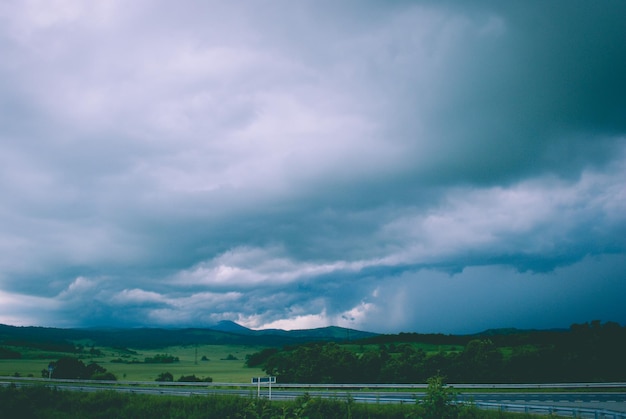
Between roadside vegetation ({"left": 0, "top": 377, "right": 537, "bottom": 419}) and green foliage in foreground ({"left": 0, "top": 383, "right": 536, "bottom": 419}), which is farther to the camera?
green foliage in foreground ({"left": 0, "top": 383, "right": 536, "bottom": 419})

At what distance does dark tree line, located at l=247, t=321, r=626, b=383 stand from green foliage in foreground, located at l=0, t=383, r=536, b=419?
41.1 meters

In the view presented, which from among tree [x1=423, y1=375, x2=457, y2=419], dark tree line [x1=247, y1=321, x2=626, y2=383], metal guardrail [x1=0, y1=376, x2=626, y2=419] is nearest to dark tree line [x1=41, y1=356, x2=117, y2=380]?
metal guardrail [x1=0, y1=376, x2=626, y2=419]

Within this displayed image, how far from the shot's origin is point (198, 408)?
1114 inches

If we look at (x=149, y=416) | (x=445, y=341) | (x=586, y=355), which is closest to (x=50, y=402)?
(x=149, y=416)

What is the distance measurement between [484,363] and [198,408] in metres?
49.9

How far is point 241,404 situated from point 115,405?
1198 centimetres

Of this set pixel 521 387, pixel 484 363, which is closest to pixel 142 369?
pixel 484 363

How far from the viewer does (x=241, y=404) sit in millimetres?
26094

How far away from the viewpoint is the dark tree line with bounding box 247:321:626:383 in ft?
204

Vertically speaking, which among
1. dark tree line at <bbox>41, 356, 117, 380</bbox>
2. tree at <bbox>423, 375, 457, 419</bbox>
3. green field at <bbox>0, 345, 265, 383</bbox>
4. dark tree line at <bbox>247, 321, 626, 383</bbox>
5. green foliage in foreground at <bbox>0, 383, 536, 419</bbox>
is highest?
tree at <bbox>423, 375, 457, 419</bbox>

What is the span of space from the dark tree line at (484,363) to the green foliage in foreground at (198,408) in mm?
41079

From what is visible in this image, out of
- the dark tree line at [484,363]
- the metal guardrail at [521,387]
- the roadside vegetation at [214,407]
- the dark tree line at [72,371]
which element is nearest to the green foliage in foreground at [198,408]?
the roadside vegetation at [214,407]

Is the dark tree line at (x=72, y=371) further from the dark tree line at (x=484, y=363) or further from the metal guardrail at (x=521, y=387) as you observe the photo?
the dark tree line at (x=484, y=363)

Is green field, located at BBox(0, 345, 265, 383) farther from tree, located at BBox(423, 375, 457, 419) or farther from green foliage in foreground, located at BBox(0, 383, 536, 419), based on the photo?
tree, located at BBox(423, 375, 457, 419)
